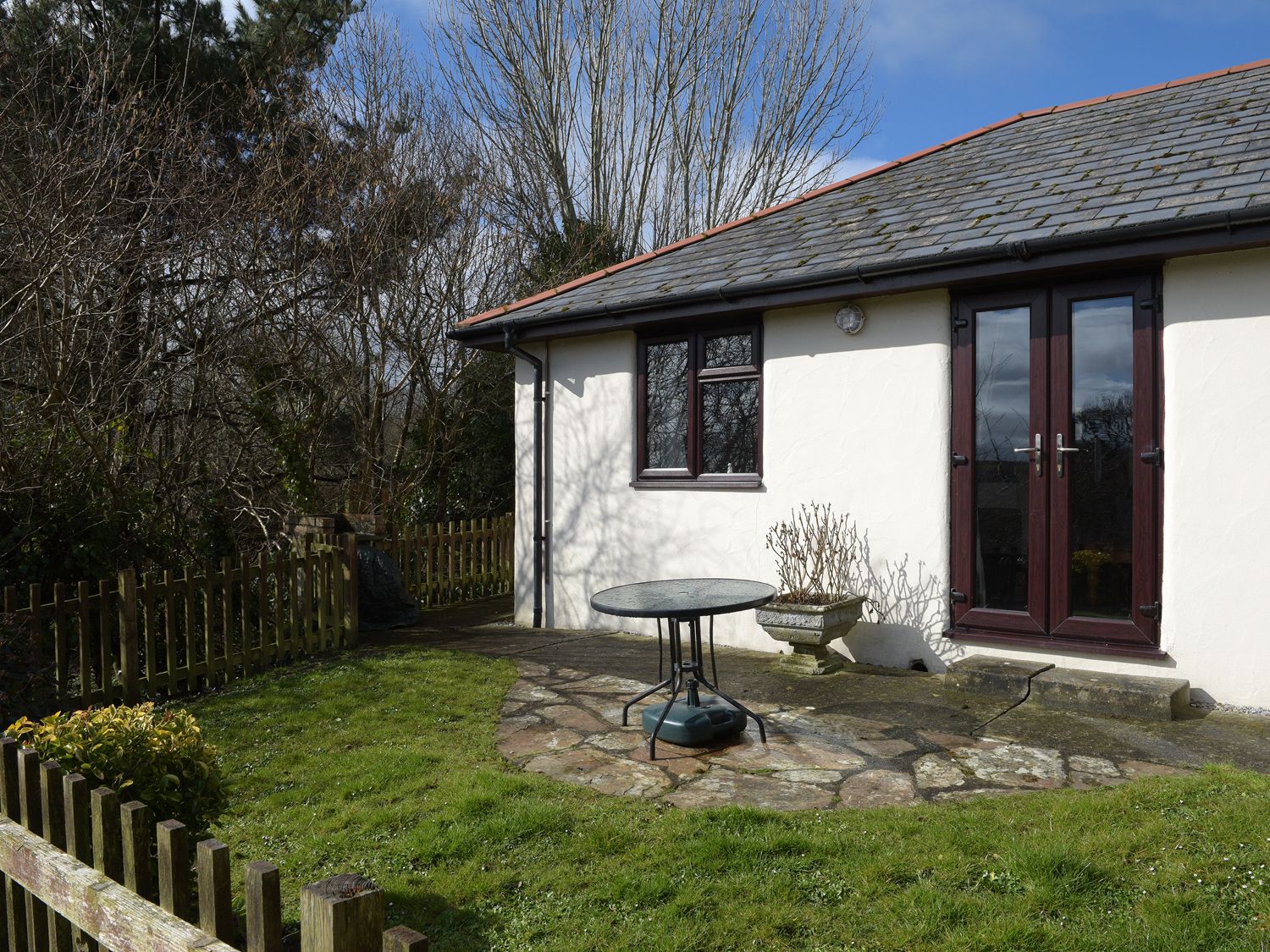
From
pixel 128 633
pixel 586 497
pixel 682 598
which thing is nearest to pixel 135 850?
pixel 682 598

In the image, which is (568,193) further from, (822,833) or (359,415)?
(822,833)

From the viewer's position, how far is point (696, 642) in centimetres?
504

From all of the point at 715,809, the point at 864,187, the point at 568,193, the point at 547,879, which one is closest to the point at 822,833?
the point at 715,809

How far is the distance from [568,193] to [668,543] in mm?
11939

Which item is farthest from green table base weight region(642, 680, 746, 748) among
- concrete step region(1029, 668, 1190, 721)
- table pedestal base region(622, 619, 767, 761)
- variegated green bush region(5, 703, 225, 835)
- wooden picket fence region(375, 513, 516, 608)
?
wooden picket fence region(375, 513, 516, 608)

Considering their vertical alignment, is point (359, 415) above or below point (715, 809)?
above

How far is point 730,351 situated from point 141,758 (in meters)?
6.12

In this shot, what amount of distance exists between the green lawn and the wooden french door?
6.78ft

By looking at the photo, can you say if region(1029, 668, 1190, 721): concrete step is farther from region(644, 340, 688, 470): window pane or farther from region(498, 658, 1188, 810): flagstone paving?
region(644, 340, 688, 470): window pane

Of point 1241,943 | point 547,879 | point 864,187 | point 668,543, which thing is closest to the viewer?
point 1241,943

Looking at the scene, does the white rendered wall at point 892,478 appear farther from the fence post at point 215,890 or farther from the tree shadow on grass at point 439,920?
the fence post at point 215,890

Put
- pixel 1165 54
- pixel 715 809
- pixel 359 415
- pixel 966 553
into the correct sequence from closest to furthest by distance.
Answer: pixel 715 809, pixel 966 553, pixel 1165 54, pixel 359 415

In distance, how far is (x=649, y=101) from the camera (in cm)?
1925

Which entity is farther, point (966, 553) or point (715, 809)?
point (966, 553)
